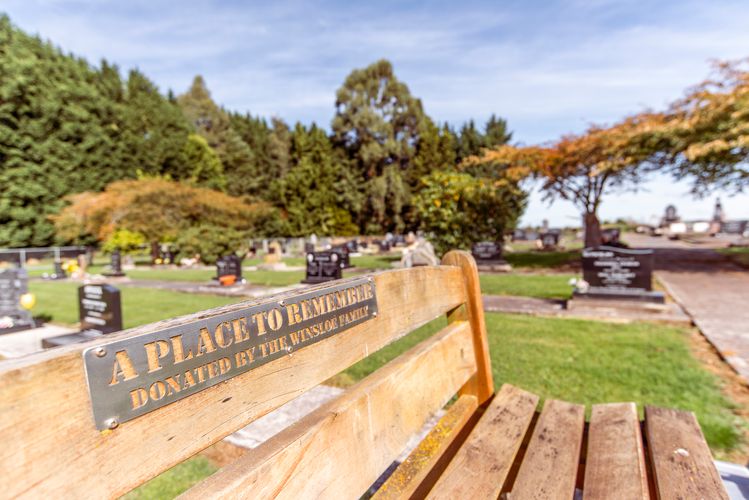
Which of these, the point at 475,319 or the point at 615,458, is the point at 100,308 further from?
the point at 615,458

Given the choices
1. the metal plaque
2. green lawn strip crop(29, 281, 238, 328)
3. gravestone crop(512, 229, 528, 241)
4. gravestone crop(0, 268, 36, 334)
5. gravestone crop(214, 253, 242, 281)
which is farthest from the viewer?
gravestone crop(512, 229, 528, 241)

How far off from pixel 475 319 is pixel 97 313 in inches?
236

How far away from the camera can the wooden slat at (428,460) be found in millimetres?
1293

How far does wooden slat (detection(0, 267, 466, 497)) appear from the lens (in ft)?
1.88

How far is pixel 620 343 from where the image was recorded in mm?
5117

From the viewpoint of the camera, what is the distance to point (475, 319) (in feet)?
6.97

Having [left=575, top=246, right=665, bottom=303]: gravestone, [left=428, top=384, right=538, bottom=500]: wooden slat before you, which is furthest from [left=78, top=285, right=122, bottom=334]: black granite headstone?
[left=575, top=246, right=665, bottom=303]: gravestone

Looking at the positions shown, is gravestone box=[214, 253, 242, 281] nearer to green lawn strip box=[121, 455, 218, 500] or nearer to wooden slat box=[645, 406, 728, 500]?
green lawn strip box=[121, 455, 218, 500]

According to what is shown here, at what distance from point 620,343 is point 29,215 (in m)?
40.7

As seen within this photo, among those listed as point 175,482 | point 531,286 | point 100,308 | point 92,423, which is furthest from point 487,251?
point 92,423

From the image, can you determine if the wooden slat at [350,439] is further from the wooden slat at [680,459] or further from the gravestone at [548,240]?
the gravestone at [548,240]

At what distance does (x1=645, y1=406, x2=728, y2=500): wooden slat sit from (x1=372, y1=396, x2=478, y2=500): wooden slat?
2.28 feet

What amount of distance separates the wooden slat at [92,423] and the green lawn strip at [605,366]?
9.90 feet

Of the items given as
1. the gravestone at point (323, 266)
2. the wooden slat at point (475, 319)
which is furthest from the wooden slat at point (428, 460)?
the gravestone at point (323, 266)
